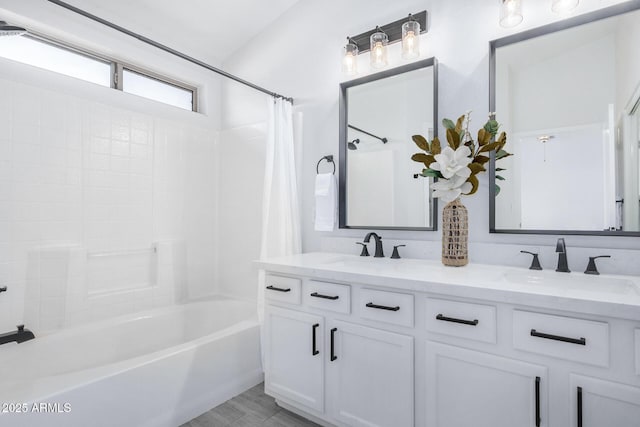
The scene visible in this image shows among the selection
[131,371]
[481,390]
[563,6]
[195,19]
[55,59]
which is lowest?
[131,371]

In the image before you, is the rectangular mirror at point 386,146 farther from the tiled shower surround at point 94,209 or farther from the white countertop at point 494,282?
the tiled shower surround at point 94,209

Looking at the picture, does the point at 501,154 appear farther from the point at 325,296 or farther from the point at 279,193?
the point at 279,193

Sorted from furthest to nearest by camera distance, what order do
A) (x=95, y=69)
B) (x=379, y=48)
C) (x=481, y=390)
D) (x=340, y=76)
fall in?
1. (x=95, y=69)
2. (x=340, y=76)
3. (x=379, y=48)
4. (x=481, y=390)

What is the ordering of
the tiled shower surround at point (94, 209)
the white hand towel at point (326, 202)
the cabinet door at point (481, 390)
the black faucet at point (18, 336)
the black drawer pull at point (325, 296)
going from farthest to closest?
the white hand towel at point (326, 202) < the tiled shower surround at point (94, 209) < the black faucet at point (18, 336) < the black drawer pull at point (325, 296) < the cabinet door at point (481, 390)

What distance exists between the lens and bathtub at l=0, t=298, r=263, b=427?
1.38 meters

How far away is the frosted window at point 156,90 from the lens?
262cm

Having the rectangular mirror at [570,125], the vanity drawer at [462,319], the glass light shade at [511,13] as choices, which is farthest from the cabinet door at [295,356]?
the glass light shade at [511,13]

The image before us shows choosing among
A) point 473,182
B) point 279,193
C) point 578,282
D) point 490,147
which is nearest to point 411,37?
point 490,147

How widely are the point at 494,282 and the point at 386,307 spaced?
0.43 meters

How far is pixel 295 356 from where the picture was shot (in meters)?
1.71

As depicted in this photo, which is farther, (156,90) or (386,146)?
(156,90)

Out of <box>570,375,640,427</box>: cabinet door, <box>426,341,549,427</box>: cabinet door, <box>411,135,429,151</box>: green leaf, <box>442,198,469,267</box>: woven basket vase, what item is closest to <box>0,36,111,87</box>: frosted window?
<box>411,135,429,151</box>: green leaf

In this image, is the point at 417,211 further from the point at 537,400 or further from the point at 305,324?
the point at 537,400

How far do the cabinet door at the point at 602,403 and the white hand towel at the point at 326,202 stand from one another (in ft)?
4.79
